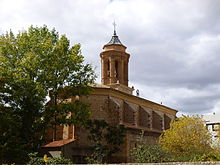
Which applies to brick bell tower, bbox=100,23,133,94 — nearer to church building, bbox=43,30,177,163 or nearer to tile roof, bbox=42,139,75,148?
church building, bbox=43,30,177,163

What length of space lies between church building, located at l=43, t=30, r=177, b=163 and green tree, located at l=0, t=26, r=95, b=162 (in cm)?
357

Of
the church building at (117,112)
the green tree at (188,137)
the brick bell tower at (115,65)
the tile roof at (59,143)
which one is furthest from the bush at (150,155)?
the brick bell tower at (115,65)

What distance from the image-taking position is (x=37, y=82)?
25141 mm

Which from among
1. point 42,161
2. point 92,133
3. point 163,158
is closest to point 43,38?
point 92,133

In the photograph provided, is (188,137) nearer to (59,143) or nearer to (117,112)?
(117,112)

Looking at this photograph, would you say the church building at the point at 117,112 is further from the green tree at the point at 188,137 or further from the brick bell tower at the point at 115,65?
the green tree at the point at 188,137

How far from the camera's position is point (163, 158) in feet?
67.3

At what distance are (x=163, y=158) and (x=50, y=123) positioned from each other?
9.77 m

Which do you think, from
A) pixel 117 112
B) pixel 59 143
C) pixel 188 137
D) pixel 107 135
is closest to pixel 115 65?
Result: pixel 117 112

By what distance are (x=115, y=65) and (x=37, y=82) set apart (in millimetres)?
17920

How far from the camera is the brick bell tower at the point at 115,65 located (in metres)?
41.2

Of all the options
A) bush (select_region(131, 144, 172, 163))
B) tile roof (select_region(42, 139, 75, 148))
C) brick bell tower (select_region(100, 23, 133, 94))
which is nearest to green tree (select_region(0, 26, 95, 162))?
tile roof (select_region(42, 139, 75, 148))

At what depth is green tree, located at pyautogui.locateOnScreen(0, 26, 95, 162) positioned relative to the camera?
2486 centimetres

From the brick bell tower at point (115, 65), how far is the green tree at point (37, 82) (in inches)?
541
